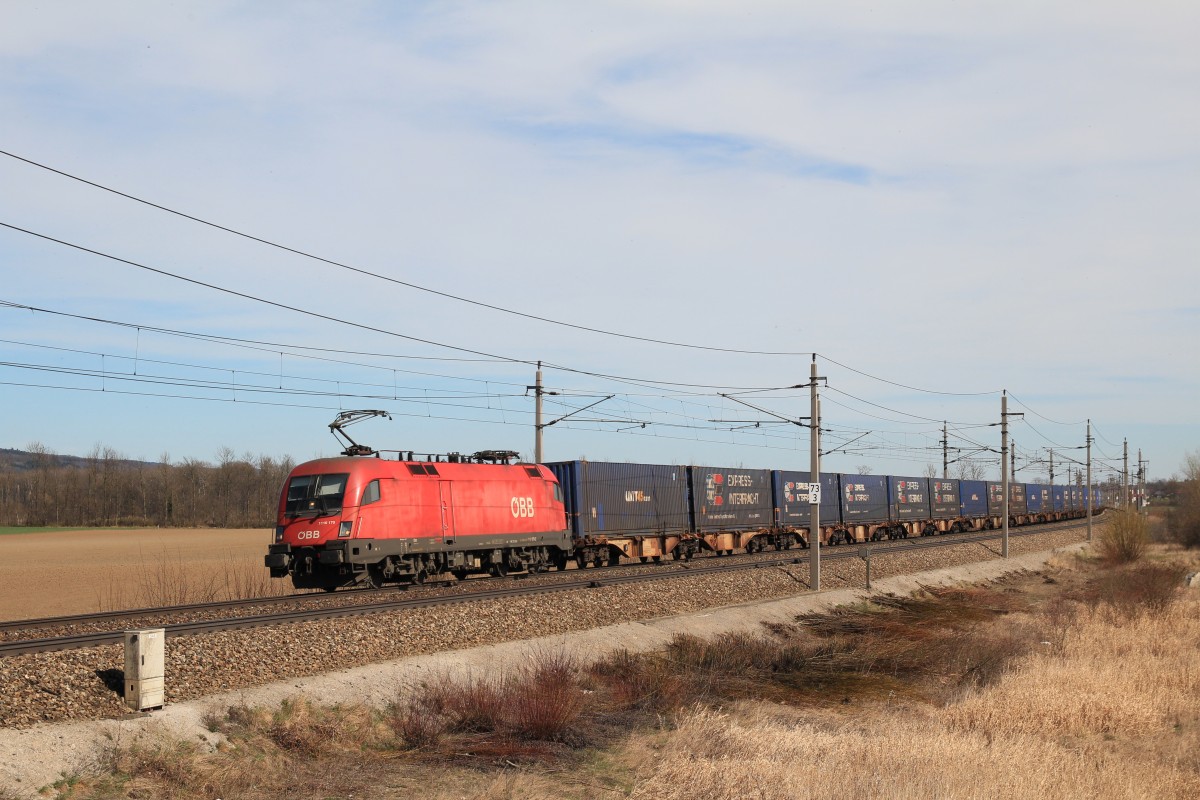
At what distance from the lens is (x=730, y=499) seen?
130 feet

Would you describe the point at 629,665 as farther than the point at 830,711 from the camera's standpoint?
Yes

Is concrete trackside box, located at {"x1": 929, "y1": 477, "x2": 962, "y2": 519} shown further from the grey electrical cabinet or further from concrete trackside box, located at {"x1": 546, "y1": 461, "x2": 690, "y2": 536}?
the grey electrical cabinet

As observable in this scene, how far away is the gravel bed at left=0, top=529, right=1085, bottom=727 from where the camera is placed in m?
11.5

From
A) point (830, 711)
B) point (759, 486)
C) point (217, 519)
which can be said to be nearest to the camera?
point (830, 711)

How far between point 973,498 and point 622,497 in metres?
39.0

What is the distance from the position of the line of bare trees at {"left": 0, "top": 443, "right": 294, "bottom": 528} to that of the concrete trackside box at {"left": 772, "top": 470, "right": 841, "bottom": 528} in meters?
90.3

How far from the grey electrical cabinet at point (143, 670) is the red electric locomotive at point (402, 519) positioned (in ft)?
33.9

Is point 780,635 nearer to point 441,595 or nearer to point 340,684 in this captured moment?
point 441,595

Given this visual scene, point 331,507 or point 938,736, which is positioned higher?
point 331,507

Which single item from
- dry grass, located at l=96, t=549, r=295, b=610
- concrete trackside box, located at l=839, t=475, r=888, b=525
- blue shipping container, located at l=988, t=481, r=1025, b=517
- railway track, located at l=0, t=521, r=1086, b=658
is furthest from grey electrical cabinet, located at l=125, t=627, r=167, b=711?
blue shipping container, located at l=988, t=481, r=1025, b=517

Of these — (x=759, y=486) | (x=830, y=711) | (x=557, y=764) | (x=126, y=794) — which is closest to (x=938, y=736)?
(x=830, y=711)

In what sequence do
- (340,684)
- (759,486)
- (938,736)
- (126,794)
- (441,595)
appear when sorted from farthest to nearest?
(759,486)
(441,595)
(340,684)
(938,736)
(126,794)

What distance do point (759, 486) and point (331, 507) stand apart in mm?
22906

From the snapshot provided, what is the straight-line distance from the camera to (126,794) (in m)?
9.89
